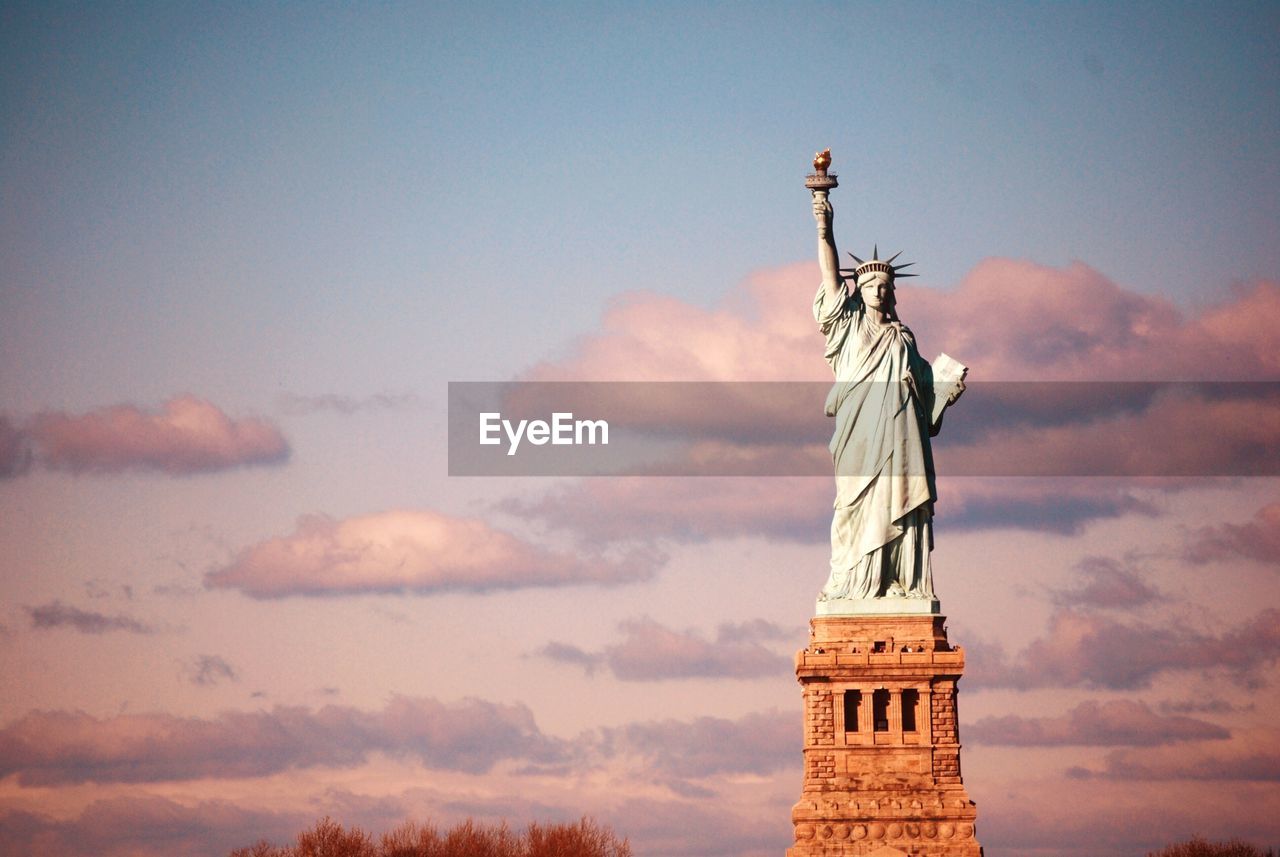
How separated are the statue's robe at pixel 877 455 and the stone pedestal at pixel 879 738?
128 cm

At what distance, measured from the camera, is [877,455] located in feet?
237

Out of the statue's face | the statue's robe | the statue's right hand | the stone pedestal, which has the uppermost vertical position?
the statue's right hand

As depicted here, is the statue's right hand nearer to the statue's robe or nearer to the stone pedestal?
the statue's robe

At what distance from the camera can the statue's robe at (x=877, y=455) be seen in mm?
71500

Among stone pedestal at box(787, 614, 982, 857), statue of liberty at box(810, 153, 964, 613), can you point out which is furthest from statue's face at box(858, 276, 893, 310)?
stone pedestal at box(787, 614, 982, 857)

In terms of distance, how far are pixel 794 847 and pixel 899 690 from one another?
4790 millimetres

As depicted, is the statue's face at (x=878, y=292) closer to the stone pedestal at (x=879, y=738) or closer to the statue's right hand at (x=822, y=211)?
the statue's right hand at (x=822, y=211)

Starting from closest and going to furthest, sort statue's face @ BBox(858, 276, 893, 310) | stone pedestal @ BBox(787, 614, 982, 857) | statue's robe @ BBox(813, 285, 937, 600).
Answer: stone pedestal @ BBox(787, 614, 982, 857), statue's robe @ BBox(813, 285, 937, 600), statue's face @ BBox(858, 276, 893, 310)

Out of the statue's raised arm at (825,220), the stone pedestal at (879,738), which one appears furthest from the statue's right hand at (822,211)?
the stone pedestal at (879,738)

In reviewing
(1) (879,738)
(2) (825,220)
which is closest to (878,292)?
(2) (825,220)

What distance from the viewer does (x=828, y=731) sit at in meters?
70.7

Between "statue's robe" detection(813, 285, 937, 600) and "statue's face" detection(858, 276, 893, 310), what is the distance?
395 millimetres

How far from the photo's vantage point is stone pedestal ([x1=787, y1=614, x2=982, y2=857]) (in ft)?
227

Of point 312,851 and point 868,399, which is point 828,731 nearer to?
point 868,399
